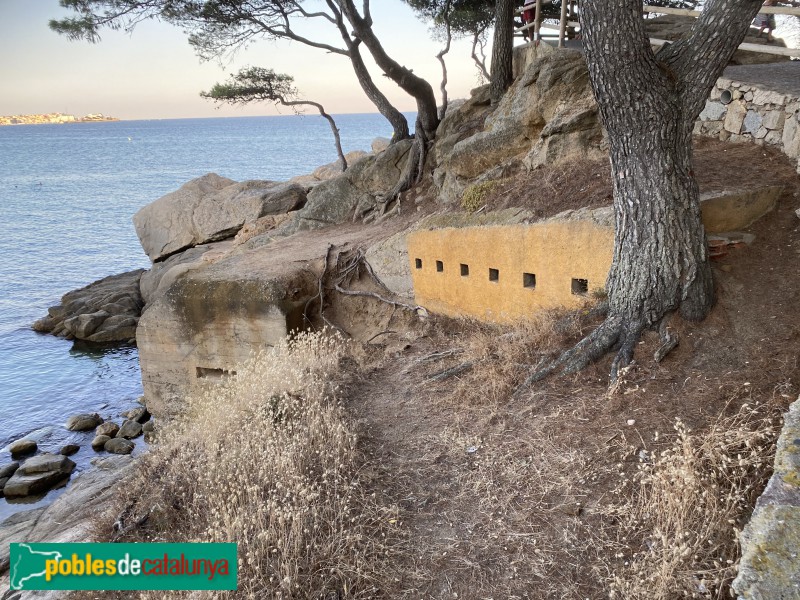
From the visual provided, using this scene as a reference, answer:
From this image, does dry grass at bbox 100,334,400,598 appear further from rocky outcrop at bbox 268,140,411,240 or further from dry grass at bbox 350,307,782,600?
rocky outcrop at bbox 268,140,411,240

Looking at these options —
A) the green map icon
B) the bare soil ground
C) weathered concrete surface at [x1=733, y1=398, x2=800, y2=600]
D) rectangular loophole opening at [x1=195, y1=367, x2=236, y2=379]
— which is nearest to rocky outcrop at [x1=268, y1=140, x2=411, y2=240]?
rectangular loophole opening at [x1=195, y1=367, x2=236, y2=379]

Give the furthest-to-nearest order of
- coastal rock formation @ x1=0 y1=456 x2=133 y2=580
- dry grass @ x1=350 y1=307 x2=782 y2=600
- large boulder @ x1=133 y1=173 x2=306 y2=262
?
large boulder @ x1=133 y1=173 x2=306 y2=262 < coastal rock formation @ x1=0 y1=456 x2=133 y2=580 < dry grass @ x1=350 y1=307 x2=782 y2=600

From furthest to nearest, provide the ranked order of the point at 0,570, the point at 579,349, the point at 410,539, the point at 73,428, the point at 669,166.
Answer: the point at 73,428 → the point at 0,570 → the point at 579,349 → the point at 669,166 → the point at 410,539

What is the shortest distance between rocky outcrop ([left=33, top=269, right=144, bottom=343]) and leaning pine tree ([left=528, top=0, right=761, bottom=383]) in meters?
19.0

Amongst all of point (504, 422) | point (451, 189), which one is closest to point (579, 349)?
point (504, 422)

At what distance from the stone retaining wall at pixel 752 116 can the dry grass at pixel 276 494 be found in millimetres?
7017

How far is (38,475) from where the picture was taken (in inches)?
483

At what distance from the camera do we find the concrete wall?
7102 mm

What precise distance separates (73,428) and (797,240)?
51.5ft

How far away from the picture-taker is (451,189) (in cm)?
1246

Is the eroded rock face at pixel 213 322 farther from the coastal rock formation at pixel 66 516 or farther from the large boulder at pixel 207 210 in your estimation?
the large boulder at pixel 207 210

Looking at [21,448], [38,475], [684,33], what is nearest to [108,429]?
[21,448]

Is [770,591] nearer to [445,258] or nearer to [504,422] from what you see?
[504,422]

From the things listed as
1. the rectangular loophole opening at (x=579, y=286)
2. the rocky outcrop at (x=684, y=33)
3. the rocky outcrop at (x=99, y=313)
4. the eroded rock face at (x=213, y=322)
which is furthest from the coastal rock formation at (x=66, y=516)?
the rocky outcrop at (x=684, y=33)
